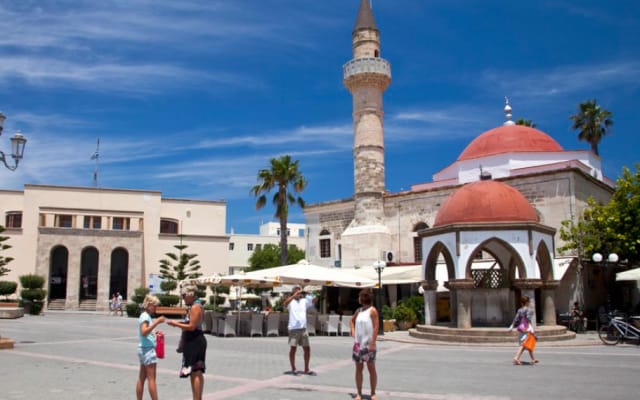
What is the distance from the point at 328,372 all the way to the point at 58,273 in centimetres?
4054

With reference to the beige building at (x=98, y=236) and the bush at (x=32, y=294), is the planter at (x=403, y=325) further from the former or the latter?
the beige building at (x=98, y=236)

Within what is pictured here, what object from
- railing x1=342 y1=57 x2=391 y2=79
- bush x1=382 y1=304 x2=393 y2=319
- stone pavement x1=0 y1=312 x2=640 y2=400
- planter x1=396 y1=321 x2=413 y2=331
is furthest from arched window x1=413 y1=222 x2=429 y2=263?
stone pavement x1=0 y1=312 x2=640 y2=400

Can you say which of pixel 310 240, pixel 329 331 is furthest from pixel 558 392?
pixel 310 240

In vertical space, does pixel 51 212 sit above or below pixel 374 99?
below

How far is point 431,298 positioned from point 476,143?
1265cm

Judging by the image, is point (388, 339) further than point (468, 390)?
Yes

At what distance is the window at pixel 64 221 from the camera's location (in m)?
41.9

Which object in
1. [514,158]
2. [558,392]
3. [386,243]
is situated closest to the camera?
[558,392]

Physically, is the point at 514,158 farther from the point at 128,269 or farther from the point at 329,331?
the point at 128,269

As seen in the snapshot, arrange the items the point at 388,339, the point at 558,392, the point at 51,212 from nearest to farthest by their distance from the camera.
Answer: the point at 558,392 → the point at 388,339 → the point at 51,212

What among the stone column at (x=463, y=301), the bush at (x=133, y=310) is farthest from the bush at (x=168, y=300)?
the stone column at (x=463, y=301)

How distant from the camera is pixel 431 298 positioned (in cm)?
1917

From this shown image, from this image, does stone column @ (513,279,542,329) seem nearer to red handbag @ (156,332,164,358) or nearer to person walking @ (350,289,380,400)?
person walking @ (350,289,380,400)

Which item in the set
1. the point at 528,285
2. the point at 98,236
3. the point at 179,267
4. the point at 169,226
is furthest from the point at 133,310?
the point at 528,285
